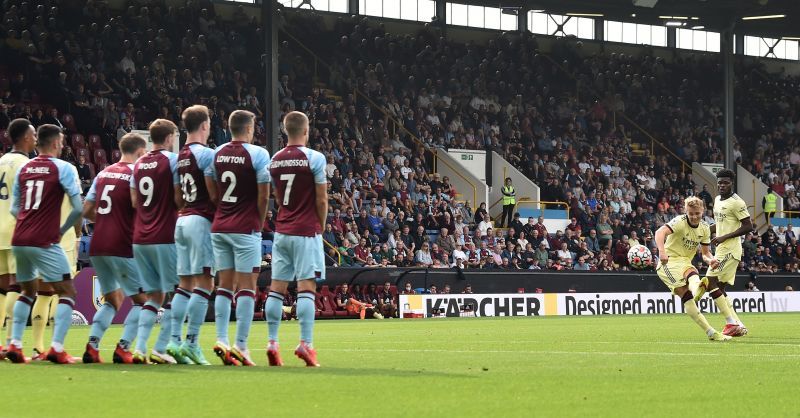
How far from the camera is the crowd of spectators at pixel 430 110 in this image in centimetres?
3347

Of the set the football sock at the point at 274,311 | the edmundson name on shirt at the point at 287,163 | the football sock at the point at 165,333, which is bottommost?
the football sock at the point at 165,333

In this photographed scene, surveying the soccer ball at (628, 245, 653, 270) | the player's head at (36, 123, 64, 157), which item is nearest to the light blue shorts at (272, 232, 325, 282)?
the player's head at (36, 123, 64, 157)

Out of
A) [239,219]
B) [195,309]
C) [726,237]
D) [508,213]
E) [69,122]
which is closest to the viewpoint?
[239,219]

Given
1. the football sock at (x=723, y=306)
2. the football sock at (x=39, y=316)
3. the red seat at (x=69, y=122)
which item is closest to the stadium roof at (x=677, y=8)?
the red seat at (x=69, y=122)

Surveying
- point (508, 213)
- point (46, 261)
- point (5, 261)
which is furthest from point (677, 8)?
point (46, 261)

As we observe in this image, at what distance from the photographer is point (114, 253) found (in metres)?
11.7

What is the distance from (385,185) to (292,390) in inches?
1106

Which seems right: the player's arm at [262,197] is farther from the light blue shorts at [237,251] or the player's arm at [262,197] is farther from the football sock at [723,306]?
the football sock at [723,306]

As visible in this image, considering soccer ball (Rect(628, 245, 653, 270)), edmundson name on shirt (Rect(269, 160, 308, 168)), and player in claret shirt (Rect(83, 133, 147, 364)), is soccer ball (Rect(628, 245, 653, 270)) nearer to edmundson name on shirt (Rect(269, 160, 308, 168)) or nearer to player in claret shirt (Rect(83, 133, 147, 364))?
player in claret shirt (Rect(83, 133, 147, 364))

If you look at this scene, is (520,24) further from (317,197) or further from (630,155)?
(317,197)

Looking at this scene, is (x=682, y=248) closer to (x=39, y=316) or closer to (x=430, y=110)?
(x=39, y=316)

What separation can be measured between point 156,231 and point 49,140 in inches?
58.7

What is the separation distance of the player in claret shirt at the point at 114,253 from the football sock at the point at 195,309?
0.67m

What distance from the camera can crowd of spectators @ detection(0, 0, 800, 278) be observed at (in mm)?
33469
